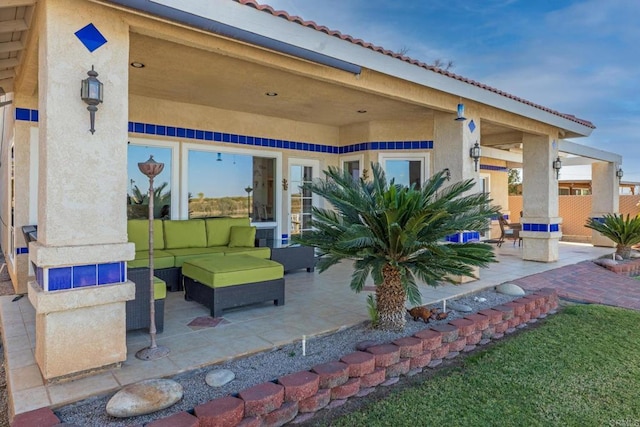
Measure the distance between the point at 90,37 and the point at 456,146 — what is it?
242 inches

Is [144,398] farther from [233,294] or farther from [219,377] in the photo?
[233,294]

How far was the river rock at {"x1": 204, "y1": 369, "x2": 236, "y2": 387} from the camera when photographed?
10.6 feet

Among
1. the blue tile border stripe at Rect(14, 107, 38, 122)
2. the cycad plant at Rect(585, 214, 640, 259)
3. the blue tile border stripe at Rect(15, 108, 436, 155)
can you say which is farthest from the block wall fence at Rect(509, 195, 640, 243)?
the blue tile border stripe at Rect(14, 107, 38, 122)

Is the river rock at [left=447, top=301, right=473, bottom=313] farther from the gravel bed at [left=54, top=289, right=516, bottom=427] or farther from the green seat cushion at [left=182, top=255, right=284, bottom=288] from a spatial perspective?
the green seat cushion at [left=182, top=255, right=284, bottom=288]

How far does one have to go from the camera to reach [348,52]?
17.0 ft

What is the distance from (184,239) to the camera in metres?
7.32

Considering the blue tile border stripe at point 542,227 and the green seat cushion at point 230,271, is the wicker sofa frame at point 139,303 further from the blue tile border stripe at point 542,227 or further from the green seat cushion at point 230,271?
the blue tile border stripe at point 542,227

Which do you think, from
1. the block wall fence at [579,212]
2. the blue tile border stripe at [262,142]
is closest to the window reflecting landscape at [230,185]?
the blue tile border stripe at [262,142]

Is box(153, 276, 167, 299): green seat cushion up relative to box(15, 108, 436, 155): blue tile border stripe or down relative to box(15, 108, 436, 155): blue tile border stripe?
down

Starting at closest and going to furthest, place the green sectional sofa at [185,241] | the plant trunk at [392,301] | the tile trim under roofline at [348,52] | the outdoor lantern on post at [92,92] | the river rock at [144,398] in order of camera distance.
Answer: the river rock at [144,398] → the outdoor lantern on post at [92,92] → the tile trim under roofline at [348,52] → the plant trunk at [392,301] → the green sectional sofa at [185,241]

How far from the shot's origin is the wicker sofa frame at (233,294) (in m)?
4.98

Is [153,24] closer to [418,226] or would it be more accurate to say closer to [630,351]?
[418,226]

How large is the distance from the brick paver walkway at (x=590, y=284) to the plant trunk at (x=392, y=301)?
149 inches

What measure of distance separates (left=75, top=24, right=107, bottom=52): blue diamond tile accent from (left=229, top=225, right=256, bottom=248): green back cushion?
4699 mm
